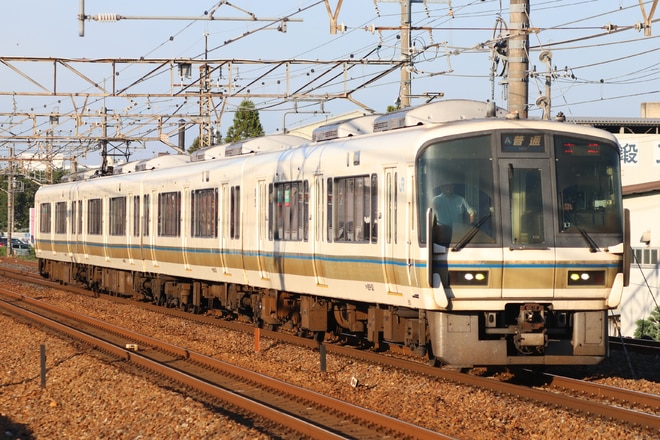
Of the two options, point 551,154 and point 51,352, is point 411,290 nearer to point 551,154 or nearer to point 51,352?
point 551,154

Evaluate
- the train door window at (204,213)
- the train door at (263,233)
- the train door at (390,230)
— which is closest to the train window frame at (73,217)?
the train door window at (204,213)

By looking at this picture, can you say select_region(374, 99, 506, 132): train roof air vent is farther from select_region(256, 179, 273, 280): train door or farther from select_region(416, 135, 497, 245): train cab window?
select_region(256, 179, 273, 280): train door

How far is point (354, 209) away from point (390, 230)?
1177mm

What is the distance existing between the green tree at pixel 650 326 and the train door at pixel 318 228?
9946 millimetres

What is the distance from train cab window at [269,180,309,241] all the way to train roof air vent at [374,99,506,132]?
6.85 feet

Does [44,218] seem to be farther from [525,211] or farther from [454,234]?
[525,211]

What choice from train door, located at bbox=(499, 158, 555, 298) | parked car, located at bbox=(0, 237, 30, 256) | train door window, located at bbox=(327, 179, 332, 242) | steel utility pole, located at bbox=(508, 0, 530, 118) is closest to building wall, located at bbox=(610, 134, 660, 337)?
steel utility pole, located at bbox=(508, 0, 530, 118)

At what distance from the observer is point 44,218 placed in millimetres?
34438

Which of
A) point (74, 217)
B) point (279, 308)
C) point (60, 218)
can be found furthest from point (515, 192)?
point (60, 218)

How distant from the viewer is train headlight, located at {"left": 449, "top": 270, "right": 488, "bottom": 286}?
37.4 ft

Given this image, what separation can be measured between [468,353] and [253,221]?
6.72 m

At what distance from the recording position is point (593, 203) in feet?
38.3

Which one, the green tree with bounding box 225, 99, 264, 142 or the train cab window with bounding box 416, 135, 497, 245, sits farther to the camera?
the green tree with bounding box 225, 99, 264, 142

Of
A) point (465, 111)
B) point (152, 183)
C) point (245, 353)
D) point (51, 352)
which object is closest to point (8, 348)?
point (51, 352)
